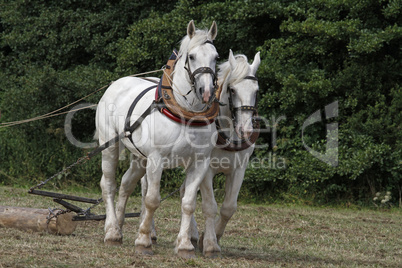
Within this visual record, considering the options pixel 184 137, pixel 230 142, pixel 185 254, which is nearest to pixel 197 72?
pixel 184 137

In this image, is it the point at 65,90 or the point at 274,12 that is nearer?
the point at 274,12

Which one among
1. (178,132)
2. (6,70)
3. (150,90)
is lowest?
(178,132)

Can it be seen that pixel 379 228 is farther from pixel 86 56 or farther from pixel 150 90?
pixel 86 56

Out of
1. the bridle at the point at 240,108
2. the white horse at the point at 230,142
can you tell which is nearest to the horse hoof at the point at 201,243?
the white horse at the point at 230,142

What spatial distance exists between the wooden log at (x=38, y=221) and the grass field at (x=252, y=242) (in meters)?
0.14

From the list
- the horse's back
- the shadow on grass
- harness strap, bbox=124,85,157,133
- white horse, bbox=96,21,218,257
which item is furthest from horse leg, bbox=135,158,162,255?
the horse's back

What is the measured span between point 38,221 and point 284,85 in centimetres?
623

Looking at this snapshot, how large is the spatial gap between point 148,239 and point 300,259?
1.51m

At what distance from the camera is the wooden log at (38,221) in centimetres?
645

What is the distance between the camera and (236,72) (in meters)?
5.45

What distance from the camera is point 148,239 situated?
5629mm

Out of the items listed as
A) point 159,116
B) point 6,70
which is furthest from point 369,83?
point 6,70

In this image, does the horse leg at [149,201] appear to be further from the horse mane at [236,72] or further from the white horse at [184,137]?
the horse mane at [236,72]

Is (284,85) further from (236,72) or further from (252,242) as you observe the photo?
(236,72)
